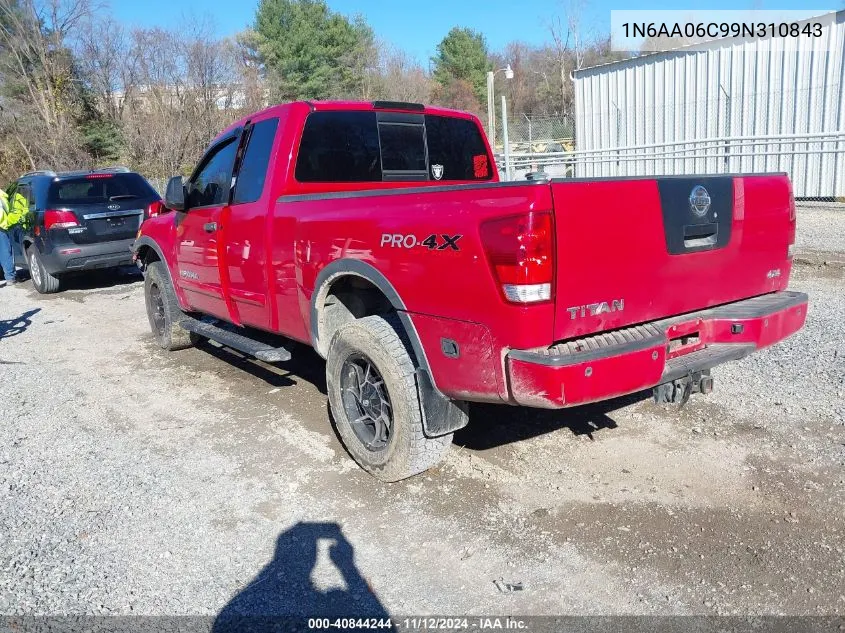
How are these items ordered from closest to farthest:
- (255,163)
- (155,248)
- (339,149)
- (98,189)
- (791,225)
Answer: (791,225) → (339,149) → (255,163) → (155,248) → (98,189)

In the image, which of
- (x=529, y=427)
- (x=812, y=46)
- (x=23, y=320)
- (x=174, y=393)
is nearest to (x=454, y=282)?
(x=529, y=427)

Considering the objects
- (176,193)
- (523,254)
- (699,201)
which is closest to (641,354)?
(523,254)

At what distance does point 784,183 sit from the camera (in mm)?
3809

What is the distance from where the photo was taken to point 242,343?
510 cm

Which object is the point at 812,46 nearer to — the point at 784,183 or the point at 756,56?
the point at 756,56

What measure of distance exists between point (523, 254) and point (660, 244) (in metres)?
0.77

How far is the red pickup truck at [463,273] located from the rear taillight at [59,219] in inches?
248

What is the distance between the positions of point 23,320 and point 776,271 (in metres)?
8.99

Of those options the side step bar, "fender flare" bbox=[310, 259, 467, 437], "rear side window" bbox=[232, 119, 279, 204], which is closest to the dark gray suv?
the side step bar

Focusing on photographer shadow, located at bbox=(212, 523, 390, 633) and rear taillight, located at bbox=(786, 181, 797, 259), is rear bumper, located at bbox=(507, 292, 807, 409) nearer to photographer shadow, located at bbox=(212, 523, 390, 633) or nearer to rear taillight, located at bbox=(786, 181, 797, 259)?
rear taillight, located at bbox=(786, 181, 797, 259)

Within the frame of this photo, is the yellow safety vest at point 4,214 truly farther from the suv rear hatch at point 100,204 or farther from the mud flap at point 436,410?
the mud flap at point 436,410

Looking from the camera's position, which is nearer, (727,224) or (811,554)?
(811,554)

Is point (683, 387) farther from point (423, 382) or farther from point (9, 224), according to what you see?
point (9, 224)

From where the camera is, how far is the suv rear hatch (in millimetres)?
10344
